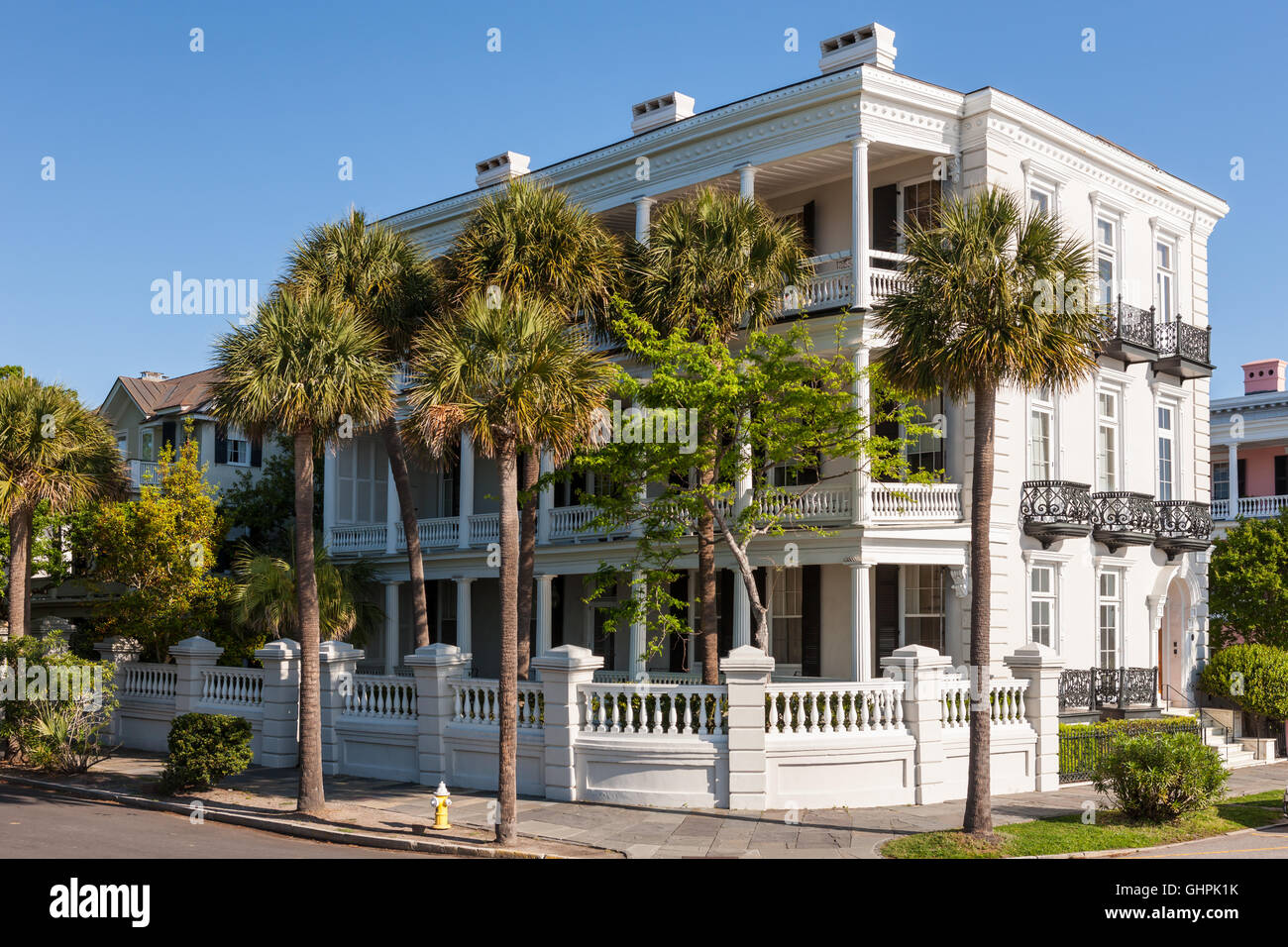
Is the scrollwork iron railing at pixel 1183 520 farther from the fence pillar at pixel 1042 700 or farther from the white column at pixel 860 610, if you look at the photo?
the fence pillar at pixel 1042 700

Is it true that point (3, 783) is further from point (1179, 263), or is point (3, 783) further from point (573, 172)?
point (1179, 263)

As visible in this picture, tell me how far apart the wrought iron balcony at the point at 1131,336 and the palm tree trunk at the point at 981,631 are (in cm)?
1261

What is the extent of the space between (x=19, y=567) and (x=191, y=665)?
4.47 metres

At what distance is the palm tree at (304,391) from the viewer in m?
17.2

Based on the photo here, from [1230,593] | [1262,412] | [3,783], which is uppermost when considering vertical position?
[1262,412]

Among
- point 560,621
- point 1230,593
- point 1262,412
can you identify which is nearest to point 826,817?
point 560,621

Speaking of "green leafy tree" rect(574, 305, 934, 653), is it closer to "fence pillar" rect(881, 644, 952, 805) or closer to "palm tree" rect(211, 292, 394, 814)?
"fence pillar" rect(881, 644, 952, 805)

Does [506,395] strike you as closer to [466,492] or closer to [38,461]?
[38,461]

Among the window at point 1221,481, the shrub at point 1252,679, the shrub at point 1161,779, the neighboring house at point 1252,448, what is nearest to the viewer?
the shrub at point 1161,779

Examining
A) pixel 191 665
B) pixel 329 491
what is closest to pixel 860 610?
pixel 191 665

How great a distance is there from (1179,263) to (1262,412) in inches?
524

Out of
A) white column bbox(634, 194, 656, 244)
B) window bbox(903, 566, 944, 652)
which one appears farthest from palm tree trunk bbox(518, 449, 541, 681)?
window bbox(903, 566, 944, 652)

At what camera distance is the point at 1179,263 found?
31.3m

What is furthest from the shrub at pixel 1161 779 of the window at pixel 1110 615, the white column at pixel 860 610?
the window at pixel 1110 615
